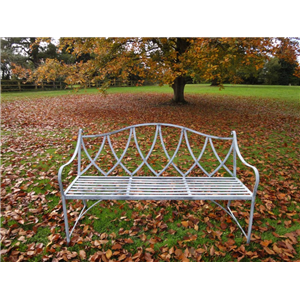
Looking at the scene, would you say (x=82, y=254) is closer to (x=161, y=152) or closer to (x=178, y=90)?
(x=161, y=152)

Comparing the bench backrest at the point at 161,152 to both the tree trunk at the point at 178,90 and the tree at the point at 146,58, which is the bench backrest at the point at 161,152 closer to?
the tree at the point at 146,58

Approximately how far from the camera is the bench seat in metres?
2.38

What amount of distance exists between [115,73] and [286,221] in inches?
366

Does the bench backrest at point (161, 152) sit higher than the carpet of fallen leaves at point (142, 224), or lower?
higher

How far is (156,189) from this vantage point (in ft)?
8.75

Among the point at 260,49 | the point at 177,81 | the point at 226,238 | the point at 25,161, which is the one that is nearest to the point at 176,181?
the point at 226,238

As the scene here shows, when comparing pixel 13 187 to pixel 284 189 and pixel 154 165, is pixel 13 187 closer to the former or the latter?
pixel 154 165

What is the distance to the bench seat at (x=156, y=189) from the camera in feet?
7.82

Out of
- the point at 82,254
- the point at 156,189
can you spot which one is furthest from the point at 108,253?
the point at 156,189

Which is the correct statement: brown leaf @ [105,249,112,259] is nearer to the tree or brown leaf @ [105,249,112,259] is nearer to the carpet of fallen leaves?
the carpet of fallen leaves

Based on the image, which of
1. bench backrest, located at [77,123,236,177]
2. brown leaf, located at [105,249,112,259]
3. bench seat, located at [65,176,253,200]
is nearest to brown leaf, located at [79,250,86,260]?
brown leaf, located at [105,249,112,259]

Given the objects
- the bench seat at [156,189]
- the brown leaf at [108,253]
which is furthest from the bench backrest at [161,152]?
the brown leaf at [108,253]

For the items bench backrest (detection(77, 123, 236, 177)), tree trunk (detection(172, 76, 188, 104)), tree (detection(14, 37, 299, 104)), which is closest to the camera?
bench backrest (detection(77, 123, 236, 177))

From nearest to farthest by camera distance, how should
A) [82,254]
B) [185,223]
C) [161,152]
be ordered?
[82,254]
[185,223]
[161,152]
